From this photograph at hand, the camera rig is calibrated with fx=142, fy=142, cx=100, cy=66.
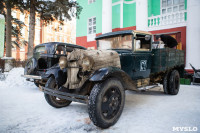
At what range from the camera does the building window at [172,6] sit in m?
9.55

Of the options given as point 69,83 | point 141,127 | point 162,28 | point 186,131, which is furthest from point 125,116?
point 162,28

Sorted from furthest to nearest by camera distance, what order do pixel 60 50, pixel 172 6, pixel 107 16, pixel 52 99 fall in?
pixel 107 16 → pixel 172 6 → pixel 60 50 → pixel 52 99

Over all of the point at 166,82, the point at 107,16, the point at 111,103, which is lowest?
the point at 111,103

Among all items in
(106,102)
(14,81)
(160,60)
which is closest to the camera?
(106,102)

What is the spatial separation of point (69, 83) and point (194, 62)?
26.5 feet

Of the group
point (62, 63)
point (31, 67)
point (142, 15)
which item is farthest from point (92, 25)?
point (62, 63)

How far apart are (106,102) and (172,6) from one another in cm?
993

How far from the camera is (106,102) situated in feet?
8.28

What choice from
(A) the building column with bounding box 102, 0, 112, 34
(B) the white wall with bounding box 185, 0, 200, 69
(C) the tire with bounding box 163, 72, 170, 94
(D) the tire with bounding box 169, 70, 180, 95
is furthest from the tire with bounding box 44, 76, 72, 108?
(A) the building column with bounding box 102, 0, 112, 34

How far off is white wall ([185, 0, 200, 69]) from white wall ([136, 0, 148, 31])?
269cm

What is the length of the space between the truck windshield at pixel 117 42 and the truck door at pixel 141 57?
0.57ft

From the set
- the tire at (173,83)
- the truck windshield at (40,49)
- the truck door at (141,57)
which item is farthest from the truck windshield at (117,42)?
the truck windshield at (40,49)

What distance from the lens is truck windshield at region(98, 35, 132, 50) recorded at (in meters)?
3.63

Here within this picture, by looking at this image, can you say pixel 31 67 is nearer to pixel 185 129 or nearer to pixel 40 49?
pixel 40 49
